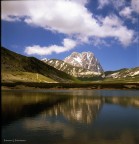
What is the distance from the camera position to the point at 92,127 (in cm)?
4147

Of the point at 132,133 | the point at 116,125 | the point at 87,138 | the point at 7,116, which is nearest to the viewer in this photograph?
the point at 87,138

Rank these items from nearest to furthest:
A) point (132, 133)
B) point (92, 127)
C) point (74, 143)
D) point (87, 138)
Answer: point (74, 143), point (87, 138), point (132, 133), point (92, 127)

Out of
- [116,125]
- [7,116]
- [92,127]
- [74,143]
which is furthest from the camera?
[7,116]

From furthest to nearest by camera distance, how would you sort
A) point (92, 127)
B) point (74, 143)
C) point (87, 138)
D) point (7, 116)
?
point (7, 116) < point (92, 127) < point (87, 138) < point (74, 143)

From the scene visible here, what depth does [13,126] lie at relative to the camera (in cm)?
4012

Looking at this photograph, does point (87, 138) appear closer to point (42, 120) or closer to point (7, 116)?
point (42, 120)

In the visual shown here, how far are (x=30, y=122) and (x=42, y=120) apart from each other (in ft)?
10.3

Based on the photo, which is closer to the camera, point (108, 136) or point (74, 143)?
point (74, 143)

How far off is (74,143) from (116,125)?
15.1m

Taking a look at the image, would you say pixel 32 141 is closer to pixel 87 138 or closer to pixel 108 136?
pixel 87 138

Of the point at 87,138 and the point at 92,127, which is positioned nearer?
the point at 87,138

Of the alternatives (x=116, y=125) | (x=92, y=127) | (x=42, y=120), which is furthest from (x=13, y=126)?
(x=116, y=125)

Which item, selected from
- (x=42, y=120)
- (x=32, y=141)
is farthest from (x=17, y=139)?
(x=42, y=120)

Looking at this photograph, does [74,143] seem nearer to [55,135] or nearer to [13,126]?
[55,135]
